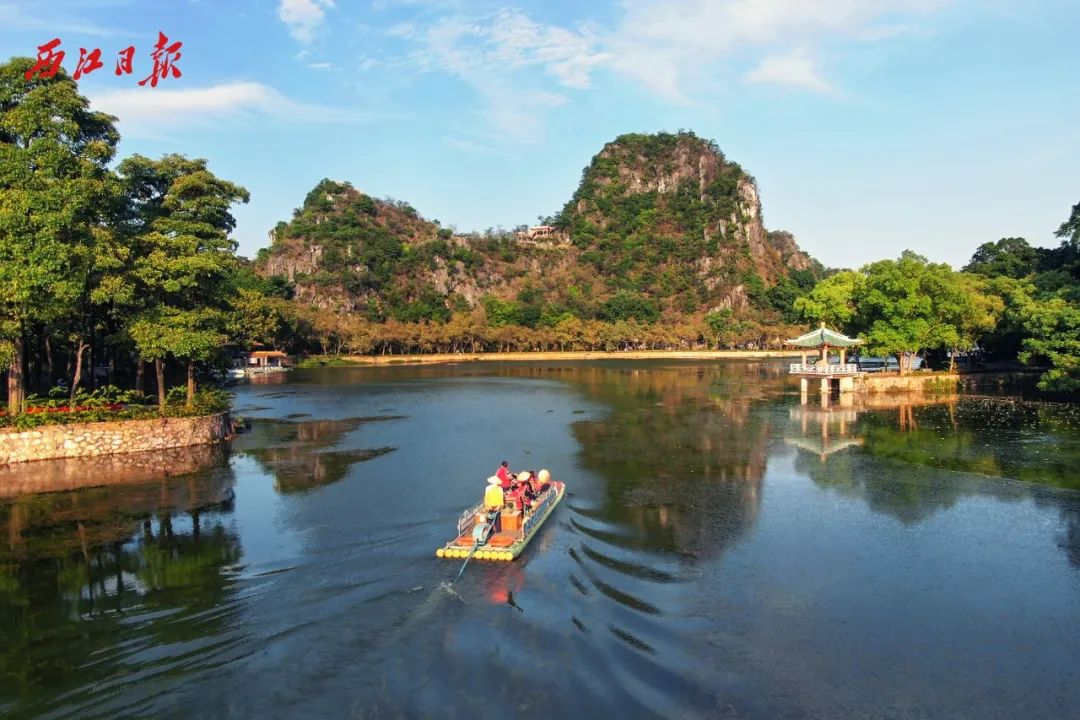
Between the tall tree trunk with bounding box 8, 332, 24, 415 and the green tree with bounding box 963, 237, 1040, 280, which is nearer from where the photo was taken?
the tall tree trunk with bounding box 8, 332, 24, 415

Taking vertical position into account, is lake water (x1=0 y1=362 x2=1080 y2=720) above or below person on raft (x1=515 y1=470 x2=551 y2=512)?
below

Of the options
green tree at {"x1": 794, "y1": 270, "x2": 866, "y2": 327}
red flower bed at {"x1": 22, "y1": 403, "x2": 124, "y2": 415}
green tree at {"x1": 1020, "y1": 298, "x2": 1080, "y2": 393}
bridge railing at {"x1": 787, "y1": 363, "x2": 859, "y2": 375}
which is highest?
green tree at {"x1": 794, "y1": 270, "x2": 866, "y2": 327}

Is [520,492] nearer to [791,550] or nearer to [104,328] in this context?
[791,550]

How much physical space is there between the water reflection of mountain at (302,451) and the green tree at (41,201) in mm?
8496

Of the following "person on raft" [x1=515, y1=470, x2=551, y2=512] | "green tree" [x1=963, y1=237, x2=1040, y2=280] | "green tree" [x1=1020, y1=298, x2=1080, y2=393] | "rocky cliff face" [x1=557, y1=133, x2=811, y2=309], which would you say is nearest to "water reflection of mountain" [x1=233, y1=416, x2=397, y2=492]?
"person on raft" [x1=515, y1=470, x2=551, y2=512]

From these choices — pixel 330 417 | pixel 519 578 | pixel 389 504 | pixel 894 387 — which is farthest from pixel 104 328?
pixel 894 387

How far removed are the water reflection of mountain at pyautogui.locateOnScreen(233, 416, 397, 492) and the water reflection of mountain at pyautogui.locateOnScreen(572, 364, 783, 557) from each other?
357 inches

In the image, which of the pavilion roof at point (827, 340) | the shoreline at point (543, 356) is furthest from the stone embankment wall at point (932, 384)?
the shoreline at point (543, 356)

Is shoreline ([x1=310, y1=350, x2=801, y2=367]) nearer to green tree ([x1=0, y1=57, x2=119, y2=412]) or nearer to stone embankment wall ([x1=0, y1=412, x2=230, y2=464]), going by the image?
stone embankment wall ([x1=0, y1=412, x2=230, y2=464])

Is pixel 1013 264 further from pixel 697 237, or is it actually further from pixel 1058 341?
pixel 697 237

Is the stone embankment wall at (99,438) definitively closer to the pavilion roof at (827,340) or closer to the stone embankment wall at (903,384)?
the pavilion roof at (827,340)

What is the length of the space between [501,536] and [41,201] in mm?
18632

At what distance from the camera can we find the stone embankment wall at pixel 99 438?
2392 cm

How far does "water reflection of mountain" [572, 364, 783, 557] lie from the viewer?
17.9 metres
